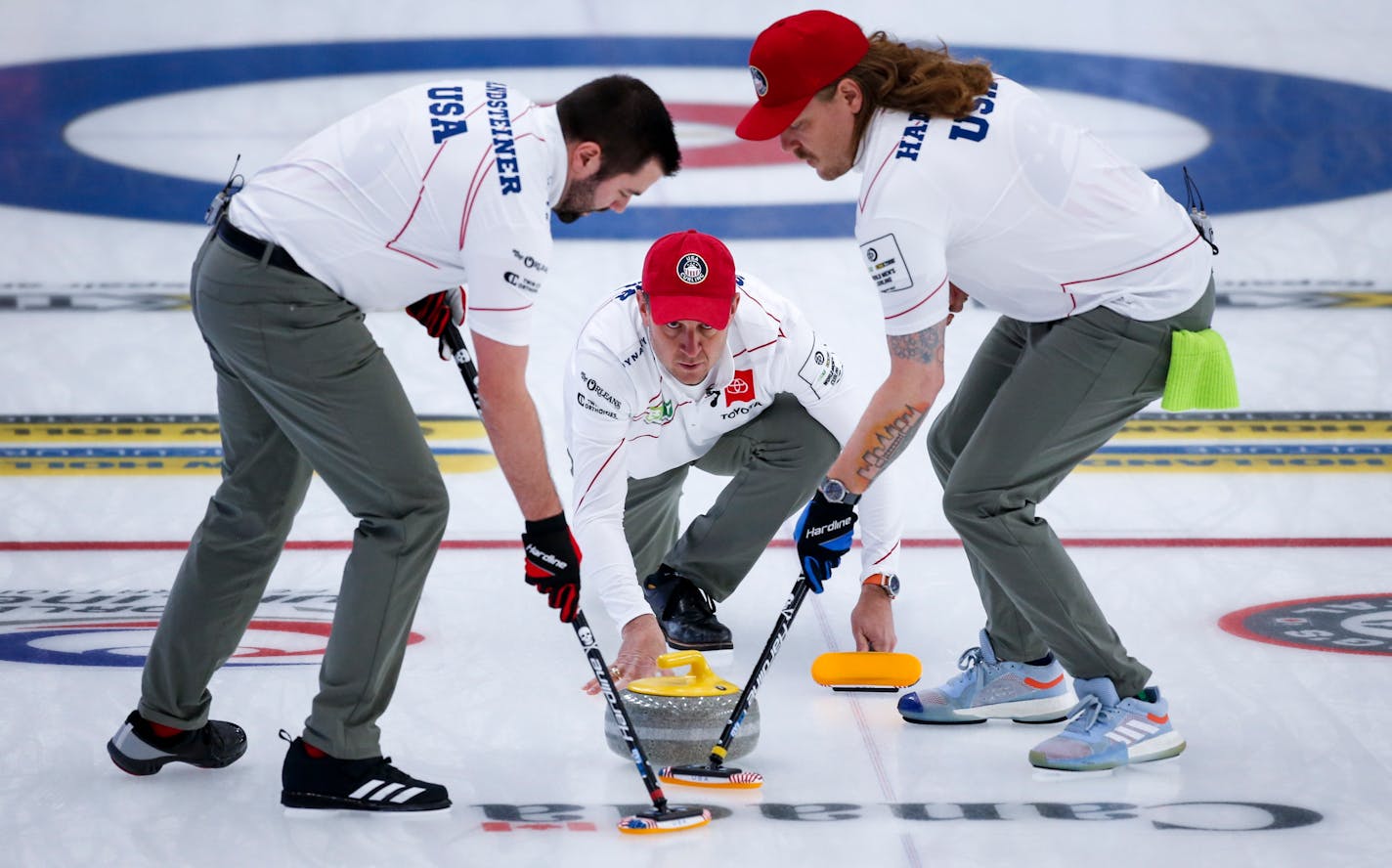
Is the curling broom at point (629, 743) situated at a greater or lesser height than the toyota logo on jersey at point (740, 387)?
lesser

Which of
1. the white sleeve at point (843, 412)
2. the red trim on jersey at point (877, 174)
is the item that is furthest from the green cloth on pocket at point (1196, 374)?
the white sleeve at point (843, 412)

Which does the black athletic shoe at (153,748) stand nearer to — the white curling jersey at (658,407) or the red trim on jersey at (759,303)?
the white curling jersey at (658,407)

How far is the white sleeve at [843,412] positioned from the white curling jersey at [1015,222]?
2.56ft

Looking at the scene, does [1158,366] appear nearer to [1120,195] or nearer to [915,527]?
[1120,195]

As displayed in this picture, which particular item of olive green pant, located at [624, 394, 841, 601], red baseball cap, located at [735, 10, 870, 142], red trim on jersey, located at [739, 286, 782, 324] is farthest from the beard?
olive green pant, located at [624, 394, 841, 601]

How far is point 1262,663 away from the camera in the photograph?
4055 mm

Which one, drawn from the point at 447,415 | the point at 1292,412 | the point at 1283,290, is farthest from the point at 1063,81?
the point at 447,415

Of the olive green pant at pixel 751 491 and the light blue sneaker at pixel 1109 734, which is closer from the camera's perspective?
the light blue sneaker at pixel 1109 734

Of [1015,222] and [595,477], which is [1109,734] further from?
[595,477]

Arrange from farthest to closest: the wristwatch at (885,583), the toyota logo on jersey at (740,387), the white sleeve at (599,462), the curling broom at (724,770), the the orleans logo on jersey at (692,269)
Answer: the toyota logo on jersey at (740,387) < the wristwatch at (885,583) < the white sleeve at (599,462) < the the orleans logo on jersey at (692,269) < the curling broom at (724,770)

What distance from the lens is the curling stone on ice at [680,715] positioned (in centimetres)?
343

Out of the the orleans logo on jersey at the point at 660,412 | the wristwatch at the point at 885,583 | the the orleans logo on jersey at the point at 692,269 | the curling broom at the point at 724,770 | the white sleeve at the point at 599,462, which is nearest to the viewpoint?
the curling broom at the point at 724,770

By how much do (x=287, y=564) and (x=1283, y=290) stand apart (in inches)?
192

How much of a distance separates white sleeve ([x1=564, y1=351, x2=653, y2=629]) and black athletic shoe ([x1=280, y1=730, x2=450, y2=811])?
2.53ft
